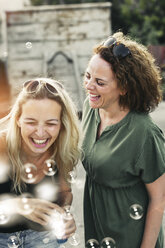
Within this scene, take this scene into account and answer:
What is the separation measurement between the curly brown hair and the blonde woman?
262 mm

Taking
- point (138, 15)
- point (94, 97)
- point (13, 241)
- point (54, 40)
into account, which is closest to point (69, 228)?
point (13, 241)

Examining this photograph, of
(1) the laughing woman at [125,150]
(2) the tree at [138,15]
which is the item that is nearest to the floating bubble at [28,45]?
(1) the laughing woman at [125,150]

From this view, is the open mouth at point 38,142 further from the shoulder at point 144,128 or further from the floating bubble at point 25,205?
the shoulder at point 144,128

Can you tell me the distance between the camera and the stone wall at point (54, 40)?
896 cm

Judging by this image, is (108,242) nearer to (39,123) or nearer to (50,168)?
(50,168)

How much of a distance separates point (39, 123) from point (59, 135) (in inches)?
7.3

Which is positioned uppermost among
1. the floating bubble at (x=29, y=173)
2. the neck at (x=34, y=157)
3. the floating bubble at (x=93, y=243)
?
the neck at (x=34, y=157)

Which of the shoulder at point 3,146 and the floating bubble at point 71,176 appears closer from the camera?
the shoulder at point 3,146

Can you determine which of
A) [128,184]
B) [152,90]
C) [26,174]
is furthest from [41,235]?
[152,90]

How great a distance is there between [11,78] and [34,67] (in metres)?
0.63

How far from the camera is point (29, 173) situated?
1598mm

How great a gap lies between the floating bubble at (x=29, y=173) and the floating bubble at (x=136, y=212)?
1.54 ft

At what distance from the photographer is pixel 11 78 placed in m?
9.10

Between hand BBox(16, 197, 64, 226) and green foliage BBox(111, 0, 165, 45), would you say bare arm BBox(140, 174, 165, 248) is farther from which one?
green foliage BBox(111, 0, 165, 45)
